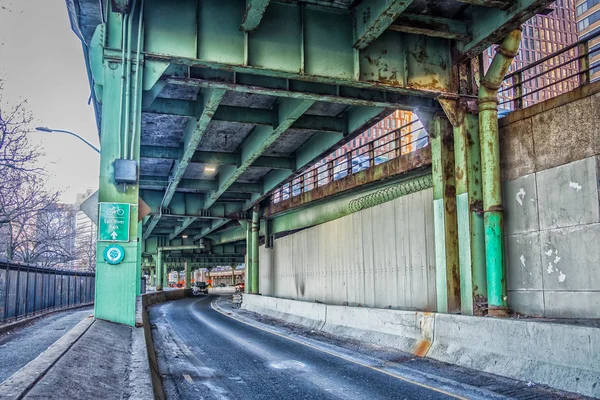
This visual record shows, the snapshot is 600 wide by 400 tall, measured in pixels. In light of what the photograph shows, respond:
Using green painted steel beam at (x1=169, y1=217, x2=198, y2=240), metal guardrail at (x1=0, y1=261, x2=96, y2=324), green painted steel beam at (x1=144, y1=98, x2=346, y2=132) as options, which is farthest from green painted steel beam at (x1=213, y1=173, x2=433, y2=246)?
metal guardrail at (x1=0, y1=261, x2=96, y2=324)

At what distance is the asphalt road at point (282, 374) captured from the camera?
27.6 feet

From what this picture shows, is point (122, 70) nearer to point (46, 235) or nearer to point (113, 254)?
point (113, 254)

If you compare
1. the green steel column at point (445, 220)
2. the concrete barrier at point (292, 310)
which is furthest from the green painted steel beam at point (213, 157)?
the green steel column at point (445, 220)

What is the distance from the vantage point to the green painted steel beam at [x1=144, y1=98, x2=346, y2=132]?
54.9 feet

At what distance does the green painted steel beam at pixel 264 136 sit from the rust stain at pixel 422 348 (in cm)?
697

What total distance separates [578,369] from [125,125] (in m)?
9.94

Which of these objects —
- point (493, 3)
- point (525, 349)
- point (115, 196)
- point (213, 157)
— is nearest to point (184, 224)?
point (213, 157)

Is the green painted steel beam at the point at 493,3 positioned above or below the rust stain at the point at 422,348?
above

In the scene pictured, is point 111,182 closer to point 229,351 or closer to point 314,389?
point 229,351

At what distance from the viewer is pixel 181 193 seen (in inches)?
1288

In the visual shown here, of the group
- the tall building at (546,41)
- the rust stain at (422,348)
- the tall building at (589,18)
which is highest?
the tall building at (546,41)

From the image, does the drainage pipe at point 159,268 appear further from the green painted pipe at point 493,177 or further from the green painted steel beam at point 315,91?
the green painted pipe at point 493,177

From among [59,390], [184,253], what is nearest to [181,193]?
[59,390]

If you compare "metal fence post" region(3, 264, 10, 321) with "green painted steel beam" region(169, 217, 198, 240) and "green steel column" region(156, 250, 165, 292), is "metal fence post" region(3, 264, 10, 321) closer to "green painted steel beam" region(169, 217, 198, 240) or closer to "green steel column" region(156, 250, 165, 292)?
"green painted steel beam" region(169, 217, 198, 240)
